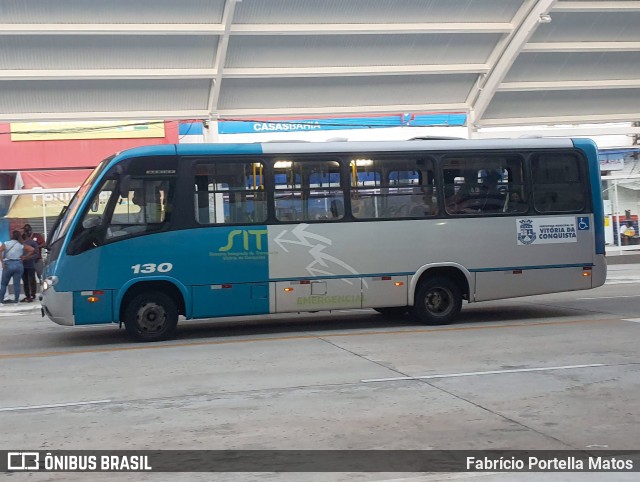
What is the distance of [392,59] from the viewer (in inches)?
889

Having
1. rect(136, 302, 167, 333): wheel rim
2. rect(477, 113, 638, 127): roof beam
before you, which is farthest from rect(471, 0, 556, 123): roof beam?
rect(136, 302, 167, 333): wheel rim

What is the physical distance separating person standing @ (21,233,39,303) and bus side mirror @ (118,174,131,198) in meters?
8.34

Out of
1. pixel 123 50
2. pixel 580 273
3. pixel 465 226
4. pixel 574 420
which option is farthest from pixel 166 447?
pixel 123 50

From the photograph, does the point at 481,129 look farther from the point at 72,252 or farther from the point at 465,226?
the point at 72,252

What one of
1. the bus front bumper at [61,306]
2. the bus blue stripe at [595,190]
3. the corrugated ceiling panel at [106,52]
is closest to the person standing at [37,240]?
the corrugated ceiling panel at [106,52]

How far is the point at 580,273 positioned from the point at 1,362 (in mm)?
9404

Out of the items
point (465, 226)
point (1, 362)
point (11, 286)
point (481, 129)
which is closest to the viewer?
point (1, 362)

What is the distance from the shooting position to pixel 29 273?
799 inches

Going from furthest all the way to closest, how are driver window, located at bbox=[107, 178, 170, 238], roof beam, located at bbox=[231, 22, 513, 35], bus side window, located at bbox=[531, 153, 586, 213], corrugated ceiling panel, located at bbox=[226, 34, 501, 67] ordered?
corrugated ceiling panel, located at bbox=[226, 34, 501, 67], roof beam, located at bbox=[231, 22, 513, 35], bus side window, located at bbox=[531, 153, 586, 213], driver window, located at bbox=[107, 178, 170, 238]

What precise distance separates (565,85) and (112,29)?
1299 cm

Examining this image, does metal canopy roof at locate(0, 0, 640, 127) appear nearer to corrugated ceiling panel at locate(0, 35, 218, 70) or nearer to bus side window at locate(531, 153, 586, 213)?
corrugated ceiling panel at locate(0, 35, 218, 70)

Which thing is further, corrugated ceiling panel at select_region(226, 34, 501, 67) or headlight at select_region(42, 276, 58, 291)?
corrugated ceiling panel at select_region(226, 34, 501, 67)

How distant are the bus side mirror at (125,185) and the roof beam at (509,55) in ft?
43.3

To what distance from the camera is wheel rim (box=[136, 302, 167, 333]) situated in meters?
12.5
